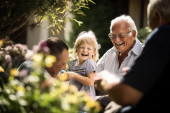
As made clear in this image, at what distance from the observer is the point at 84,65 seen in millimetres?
4977

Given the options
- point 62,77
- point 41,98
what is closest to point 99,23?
point 62,77

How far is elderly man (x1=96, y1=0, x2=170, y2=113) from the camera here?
220 centimetres

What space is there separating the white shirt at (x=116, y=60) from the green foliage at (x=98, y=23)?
9.07 meters

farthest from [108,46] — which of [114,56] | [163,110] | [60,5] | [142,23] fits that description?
[163,110]

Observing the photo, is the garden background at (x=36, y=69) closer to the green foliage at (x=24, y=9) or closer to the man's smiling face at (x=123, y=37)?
the green foliage at (x=24, y=9)

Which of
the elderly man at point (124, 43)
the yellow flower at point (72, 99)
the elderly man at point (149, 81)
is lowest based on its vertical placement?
the yellow flower at point (72, 99)

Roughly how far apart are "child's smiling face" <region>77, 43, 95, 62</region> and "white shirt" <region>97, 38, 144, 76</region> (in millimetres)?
222

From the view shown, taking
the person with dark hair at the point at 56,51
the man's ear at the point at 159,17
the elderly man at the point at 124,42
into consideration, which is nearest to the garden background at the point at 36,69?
the person with dark hair at the point at 56,51

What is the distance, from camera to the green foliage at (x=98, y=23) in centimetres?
1438

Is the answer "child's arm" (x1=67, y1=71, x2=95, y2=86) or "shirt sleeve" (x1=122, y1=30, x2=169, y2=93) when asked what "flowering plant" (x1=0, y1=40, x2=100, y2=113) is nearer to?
"shirt sleeve" (x1=122, y1=30, x2=169, y2=93)

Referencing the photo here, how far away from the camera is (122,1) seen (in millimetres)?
15422

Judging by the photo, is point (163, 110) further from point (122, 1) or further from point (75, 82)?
point (122, 1)

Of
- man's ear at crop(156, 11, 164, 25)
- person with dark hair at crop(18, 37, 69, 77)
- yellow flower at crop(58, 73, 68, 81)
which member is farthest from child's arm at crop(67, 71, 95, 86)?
man's ear at crop(156, 11, 164, 25)

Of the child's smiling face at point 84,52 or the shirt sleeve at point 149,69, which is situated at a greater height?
the child's smiling face at point 84,52
